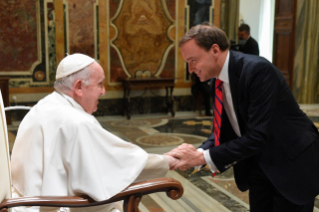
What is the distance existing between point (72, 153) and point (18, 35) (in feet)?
21.5

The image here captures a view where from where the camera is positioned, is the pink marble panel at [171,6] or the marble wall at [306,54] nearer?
the pink marble panel at [171,6]

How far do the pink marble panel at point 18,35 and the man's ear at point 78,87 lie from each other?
20.6 feet

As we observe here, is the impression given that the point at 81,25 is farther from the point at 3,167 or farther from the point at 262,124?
the point at 3,167

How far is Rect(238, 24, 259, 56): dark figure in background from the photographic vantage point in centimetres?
859

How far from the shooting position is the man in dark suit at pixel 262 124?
2.00 meters

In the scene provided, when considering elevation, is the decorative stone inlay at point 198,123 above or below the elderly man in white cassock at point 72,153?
below

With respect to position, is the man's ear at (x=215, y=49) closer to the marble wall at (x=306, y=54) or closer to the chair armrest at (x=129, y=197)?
the chair armrest at (x=129, y=197)

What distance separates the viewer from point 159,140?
20.8ft

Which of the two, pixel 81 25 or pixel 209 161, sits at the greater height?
pixel 81 25

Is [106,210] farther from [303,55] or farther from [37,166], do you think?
[303,55]

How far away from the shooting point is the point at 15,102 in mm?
7832

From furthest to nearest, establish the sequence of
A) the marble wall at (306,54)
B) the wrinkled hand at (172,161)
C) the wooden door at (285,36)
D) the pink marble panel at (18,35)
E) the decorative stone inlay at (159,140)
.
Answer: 1. the marble wall at (306,54)
2. the wooden door at (285,36)
3. the pink marble panel at (18,35)
4. the decorative stone inlay at (159,140)
5. the wrinkled hand at (172,161)

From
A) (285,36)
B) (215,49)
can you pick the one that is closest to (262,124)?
(215,49)

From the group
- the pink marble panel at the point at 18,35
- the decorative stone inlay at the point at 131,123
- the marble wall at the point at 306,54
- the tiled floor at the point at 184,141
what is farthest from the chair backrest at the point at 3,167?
the marble wall at the point at 306,54
